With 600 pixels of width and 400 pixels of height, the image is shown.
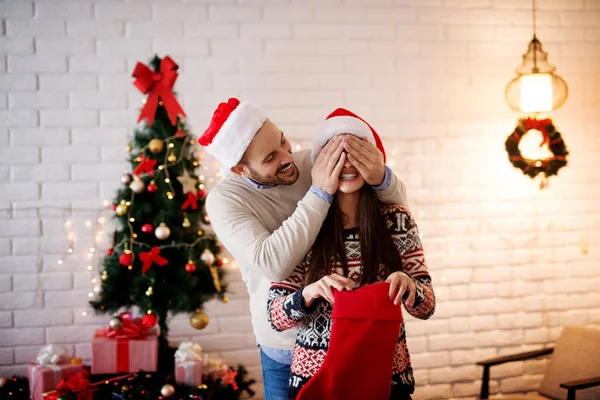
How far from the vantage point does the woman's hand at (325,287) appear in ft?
5.08

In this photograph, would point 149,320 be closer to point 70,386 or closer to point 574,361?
point 70,386

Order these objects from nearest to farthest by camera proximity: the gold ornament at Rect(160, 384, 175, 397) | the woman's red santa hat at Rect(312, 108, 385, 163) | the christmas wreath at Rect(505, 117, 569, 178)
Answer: the woman's red santa hat at Rect(312, 108, 385, 163) → the gold ornament at Rect(160, 384, 175, 397) → the christmas wreath at Rect(505, 117, 569, 178)

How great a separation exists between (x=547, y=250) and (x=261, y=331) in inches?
89.1

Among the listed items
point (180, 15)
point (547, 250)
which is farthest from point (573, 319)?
point (180, 15)

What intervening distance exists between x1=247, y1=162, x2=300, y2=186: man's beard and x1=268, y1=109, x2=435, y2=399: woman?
7.4 inches

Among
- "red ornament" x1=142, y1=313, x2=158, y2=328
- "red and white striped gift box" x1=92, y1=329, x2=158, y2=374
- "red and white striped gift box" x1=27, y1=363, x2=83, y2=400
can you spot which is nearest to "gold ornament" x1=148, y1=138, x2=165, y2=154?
"red ornament" x1=142, y1=313, x2=158, y2=328

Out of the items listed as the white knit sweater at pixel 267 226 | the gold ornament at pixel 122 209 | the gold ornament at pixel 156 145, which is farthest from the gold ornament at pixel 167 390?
the gold ornament at pixel 156 145

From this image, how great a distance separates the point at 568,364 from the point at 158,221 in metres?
2.20

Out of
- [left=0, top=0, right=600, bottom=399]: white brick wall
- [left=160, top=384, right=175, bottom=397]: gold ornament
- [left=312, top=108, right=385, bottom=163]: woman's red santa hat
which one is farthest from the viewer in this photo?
[left=0, top=0, right=600, bottom=399]: white brick wall

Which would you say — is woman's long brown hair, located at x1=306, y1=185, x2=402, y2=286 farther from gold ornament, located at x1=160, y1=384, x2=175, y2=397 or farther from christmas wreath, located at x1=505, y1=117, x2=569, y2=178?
christmas wreath, located at x1=505, y1=117, x2=569, y2=178

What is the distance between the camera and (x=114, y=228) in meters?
3.17

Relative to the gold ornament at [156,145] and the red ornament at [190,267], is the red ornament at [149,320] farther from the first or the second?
the gold ornament at [156,145]

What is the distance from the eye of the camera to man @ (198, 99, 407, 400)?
1.69 metres

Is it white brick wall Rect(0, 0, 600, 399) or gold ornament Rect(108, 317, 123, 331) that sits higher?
white brick wall Rect(0, 0, 600, 399)
